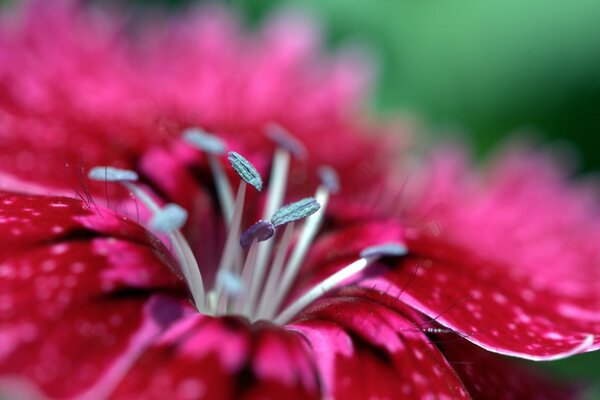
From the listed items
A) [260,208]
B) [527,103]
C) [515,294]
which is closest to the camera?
[515,294]

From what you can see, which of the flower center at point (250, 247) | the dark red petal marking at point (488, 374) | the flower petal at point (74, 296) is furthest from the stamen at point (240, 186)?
the dark red petal marking at point (488, 374)

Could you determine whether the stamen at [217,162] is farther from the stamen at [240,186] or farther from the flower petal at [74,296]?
the flower petal at [74,296]

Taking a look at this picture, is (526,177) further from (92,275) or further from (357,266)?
(92,275)

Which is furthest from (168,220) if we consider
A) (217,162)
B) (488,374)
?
(488,374)

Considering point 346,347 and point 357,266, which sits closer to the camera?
point 346,347

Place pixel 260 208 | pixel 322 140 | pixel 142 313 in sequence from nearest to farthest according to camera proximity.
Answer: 1. pixel 142 313
2. pixel 260 208
3. pixel 322 140

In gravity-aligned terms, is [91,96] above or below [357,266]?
below

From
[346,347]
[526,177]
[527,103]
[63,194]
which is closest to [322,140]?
[526,177]

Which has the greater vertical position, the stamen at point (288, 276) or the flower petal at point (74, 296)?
the flower petal at point (74, 296)
